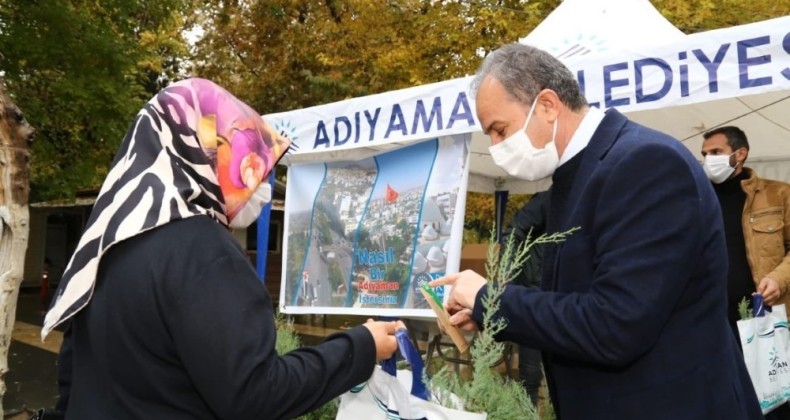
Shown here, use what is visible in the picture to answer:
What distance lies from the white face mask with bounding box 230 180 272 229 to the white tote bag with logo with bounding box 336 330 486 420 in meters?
0.48

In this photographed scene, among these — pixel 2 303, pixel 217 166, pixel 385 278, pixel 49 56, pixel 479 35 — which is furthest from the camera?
pixel 479 35

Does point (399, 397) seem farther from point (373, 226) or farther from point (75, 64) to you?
point (75, 64)

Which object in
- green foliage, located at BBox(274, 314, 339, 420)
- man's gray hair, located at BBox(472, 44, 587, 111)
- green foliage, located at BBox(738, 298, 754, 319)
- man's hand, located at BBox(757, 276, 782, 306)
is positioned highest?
man's gray hair, located at BBox(472, 44, 587, 111)

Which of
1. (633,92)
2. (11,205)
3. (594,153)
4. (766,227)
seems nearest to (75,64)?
(11,205)

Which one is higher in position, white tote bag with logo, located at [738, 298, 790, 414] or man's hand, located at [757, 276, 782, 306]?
man's hand, located at [757, 276, 782, 306]

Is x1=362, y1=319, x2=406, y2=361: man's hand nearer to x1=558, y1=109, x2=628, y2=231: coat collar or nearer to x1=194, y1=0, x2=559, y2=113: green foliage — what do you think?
x1=558, y1=109, x2=628, y2=231: coat collar

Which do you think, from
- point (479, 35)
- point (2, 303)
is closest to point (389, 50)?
point (479, 35)

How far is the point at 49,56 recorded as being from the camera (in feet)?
25.3

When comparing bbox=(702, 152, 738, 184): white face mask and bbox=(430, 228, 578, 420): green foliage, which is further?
bbox=(702, 152, 738, 184): white face mask

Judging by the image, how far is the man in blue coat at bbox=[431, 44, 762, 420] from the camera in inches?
51.2

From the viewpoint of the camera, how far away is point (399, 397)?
1716 mm

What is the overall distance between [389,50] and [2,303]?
7610 millimetres

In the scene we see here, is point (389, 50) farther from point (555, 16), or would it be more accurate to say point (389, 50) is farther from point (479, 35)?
point (555, 16)

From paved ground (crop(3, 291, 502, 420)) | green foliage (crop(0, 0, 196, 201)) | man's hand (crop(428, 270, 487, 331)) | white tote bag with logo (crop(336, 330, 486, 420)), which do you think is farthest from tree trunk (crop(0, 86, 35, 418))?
green foliage (crop(0, 0, 196, 201))
